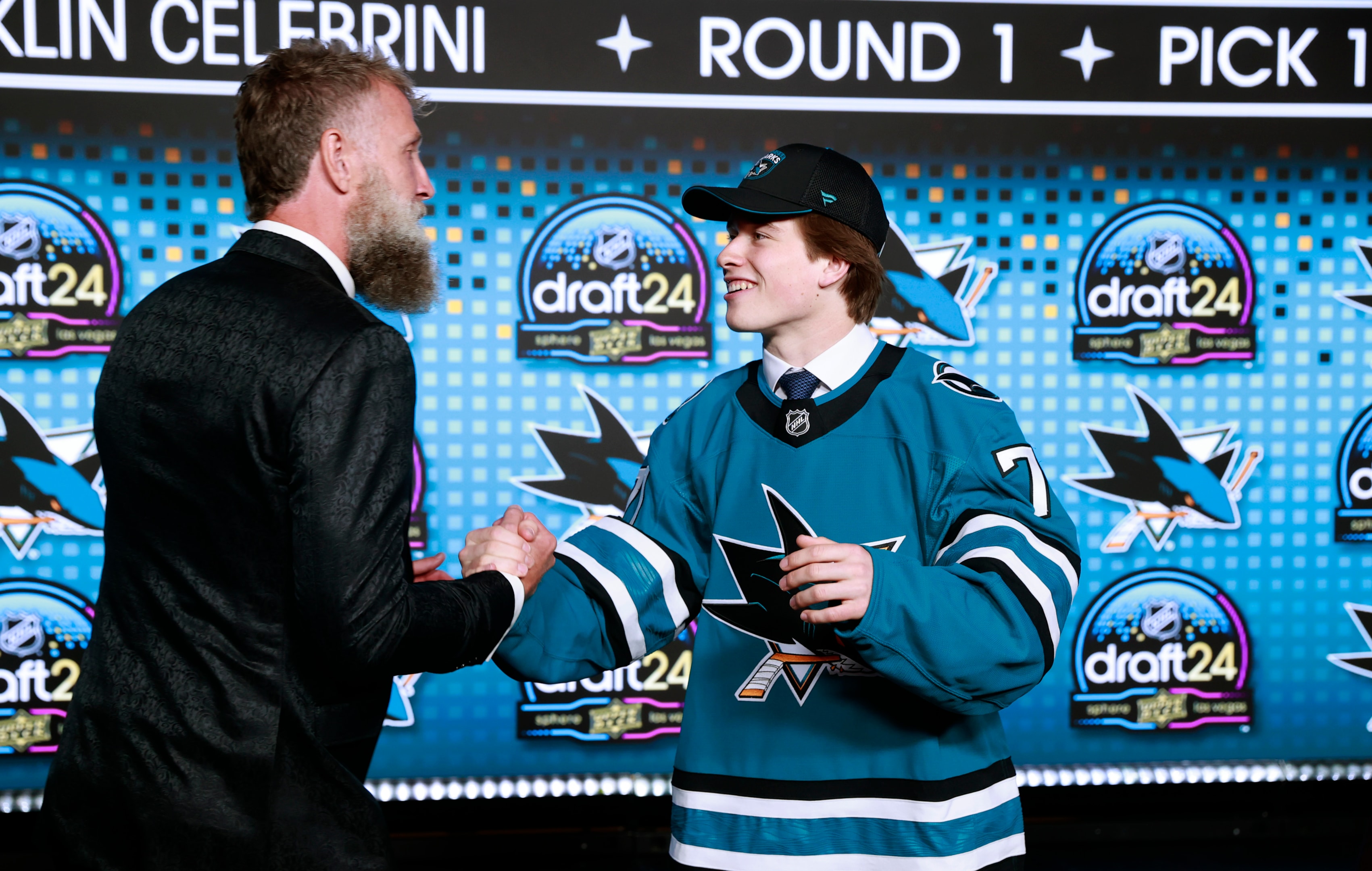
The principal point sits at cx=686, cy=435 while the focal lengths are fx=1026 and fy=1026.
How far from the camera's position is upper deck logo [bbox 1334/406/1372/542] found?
2.98 meters

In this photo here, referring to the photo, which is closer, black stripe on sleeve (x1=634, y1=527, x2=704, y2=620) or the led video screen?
black stripe on sleeve (x1=634, y1=527, x2=704, y2=620)

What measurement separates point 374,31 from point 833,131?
1274mm

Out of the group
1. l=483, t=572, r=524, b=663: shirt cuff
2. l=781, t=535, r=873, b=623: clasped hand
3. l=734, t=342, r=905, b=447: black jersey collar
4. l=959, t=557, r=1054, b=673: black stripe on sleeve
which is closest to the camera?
l=781, t=535, r=873, b=623: clasped hand

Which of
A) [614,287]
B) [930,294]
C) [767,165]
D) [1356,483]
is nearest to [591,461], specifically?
[614,287]

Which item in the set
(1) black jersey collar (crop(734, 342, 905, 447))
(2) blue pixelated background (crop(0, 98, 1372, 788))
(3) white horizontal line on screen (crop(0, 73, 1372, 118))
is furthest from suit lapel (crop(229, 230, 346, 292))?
(3) white horizontal line on screen (crop(0, 73, 1372, 118))

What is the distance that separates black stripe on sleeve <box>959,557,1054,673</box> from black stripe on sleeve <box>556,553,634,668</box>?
0.51 m

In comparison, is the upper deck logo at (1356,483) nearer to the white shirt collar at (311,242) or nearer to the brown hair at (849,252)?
the brown hair at (849,252)

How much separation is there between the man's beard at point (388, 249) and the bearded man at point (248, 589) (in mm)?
147

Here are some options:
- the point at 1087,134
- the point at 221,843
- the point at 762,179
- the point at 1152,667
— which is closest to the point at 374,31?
the point at 762,179

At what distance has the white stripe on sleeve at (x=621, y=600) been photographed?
4.83 feet

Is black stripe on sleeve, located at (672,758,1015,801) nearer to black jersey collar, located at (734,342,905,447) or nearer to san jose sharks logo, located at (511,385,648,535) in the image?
black jersey collar, located at (734,342,905,447)

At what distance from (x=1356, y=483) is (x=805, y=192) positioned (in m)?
2.36

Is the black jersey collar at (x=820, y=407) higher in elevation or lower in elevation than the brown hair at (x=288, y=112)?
lower

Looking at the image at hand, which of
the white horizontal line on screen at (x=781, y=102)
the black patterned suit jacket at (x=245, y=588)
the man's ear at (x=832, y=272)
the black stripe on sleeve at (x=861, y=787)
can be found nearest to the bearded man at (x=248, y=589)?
the black patterned suit jacket at (x=245, y=588)
